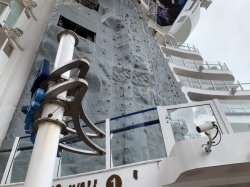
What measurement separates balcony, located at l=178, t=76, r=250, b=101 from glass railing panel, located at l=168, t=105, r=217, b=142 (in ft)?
Answer: 44.5

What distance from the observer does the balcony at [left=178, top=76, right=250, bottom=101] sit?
18019mm

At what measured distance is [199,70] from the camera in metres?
20.9

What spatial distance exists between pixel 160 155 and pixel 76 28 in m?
8.37

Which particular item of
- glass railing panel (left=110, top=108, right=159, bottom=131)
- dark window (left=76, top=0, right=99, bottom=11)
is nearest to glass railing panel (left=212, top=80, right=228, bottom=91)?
dark window (left=76, top=0, right=99, bottom=11)

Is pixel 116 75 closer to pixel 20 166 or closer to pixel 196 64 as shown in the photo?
pixel 20 166

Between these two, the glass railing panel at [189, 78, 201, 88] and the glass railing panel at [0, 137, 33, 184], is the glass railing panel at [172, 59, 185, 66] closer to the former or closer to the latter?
the glass railing panel at [189, 78, 201, 88]

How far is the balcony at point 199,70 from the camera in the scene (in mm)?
20609

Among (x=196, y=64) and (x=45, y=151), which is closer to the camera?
(x=45, y=151)

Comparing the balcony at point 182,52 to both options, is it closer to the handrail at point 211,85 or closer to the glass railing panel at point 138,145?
the handrail at point 211,85

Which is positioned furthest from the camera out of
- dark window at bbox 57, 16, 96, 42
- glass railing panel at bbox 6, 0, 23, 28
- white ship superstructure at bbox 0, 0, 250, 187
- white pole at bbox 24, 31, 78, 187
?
dark window at bbox 57, 16, 96, 42

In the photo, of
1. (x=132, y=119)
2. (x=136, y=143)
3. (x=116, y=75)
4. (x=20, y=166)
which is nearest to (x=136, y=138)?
(x=136, y=143)

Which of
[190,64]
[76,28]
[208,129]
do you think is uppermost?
[190,64]

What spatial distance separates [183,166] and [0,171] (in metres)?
3.39

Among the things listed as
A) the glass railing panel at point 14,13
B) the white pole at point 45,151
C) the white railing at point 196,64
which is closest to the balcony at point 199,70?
the white railing at point 196,64
